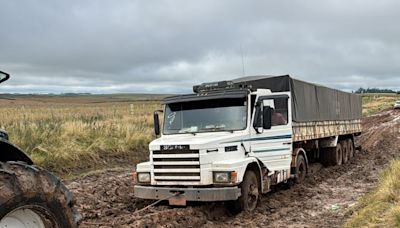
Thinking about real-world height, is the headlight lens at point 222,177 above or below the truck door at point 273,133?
below

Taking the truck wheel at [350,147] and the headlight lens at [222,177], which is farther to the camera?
the truck wheel at [350,147]

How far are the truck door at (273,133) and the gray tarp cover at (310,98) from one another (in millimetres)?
748

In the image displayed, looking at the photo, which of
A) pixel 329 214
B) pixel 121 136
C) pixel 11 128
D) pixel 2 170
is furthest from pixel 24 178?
pixel 121 136

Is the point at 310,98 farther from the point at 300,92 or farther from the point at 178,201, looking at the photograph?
the point at 178,201

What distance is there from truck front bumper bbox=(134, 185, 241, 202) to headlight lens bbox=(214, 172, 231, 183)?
168 mm

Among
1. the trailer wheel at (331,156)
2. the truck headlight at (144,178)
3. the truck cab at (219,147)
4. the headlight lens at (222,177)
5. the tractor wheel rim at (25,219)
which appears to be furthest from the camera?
the trailer wheel at (331,156)

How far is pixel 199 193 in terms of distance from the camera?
28.4ft

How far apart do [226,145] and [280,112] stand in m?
2.59

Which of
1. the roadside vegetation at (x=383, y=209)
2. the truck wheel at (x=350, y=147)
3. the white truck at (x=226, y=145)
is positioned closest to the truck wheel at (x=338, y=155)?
the truck wheel at (x=350, y=147)

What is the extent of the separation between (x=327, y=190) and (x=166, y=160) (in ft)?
16.5

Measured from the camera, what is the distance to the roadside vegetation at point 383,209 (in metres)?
6.45

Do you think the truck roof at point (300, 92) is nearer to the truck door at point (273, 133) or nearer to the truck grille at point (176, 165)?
the truck door at point (273, 133)

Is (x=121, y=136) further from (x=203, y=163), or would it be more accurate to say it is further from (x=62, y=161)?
(x=203, y=163)

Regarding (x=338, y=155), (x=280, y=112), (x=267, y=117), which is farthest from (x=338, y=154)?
(x=267, y=117)
